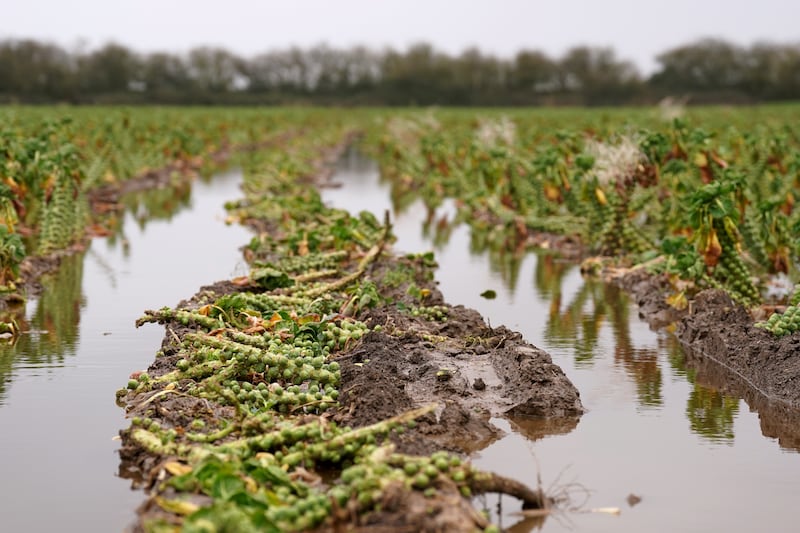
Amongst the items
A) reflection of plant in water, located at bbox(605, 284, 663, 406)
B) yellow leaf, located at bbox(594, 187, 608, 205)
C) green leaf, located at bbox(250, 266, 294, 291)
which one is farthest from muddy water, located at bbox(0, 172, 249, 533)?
yellow leaf, located at bbox(594, 187, 608, 205)

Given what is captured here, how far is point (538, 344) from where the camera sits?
952 cm

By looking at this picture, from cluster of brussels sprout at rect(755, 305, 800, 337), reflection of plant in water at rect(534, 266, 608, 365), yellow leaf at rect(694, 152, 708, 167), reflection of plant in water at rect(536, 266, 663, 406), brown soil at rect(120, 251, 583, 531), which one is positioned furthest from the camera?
yellow leaf at rect(694, 152, 708, 167)

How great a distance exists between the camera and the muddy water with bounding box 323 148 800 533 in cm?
563

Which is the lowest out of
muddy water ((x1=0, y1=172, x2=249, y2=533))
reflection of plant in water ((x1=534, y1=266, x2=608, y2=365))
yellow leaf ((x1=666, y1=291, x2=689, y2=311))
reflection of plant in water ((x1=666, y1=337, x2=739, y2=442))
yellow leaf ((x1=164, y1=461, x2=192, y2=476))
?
reflection of plant in water ((x1=534, y1=266, x2=608, y2=365))

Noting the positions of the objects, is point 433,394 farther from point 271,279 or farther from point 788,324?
point 271,279

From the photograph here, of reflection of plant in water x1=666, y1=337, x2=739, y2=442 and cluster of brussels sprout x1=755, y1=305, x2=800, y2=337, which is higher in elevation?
cluster of brussels sprout x1=755, y1=305, x2=800, y2=337

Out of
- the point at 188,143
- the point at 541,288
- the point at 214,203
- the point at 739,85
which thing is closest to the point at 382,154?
the point at 188,143

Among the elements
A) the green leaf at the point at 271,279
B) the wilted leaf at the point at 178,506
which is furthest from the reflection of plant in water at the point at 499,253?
the wilted leaf at the point at 178,506

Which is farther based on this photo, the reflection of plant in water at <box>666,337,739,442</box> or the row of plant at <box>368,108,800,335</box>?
the row of plant at <box>368,108,800,335</box>

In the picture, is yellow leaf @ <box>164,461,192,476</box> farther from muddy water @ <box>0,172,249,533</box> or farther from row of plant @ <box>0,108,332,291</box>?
row of plant @ <box>0,108,332,291</box>

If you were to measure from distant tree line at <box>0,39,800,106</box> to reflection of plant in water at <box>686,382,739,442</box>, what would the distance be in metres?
89.6

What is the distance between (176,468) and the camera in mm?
5699

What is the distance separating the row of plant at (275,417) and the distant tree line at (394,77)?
86.8m

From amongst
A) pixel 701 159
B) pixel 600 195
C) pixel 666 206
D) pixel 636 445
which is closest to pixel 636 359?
pixel 636 445
